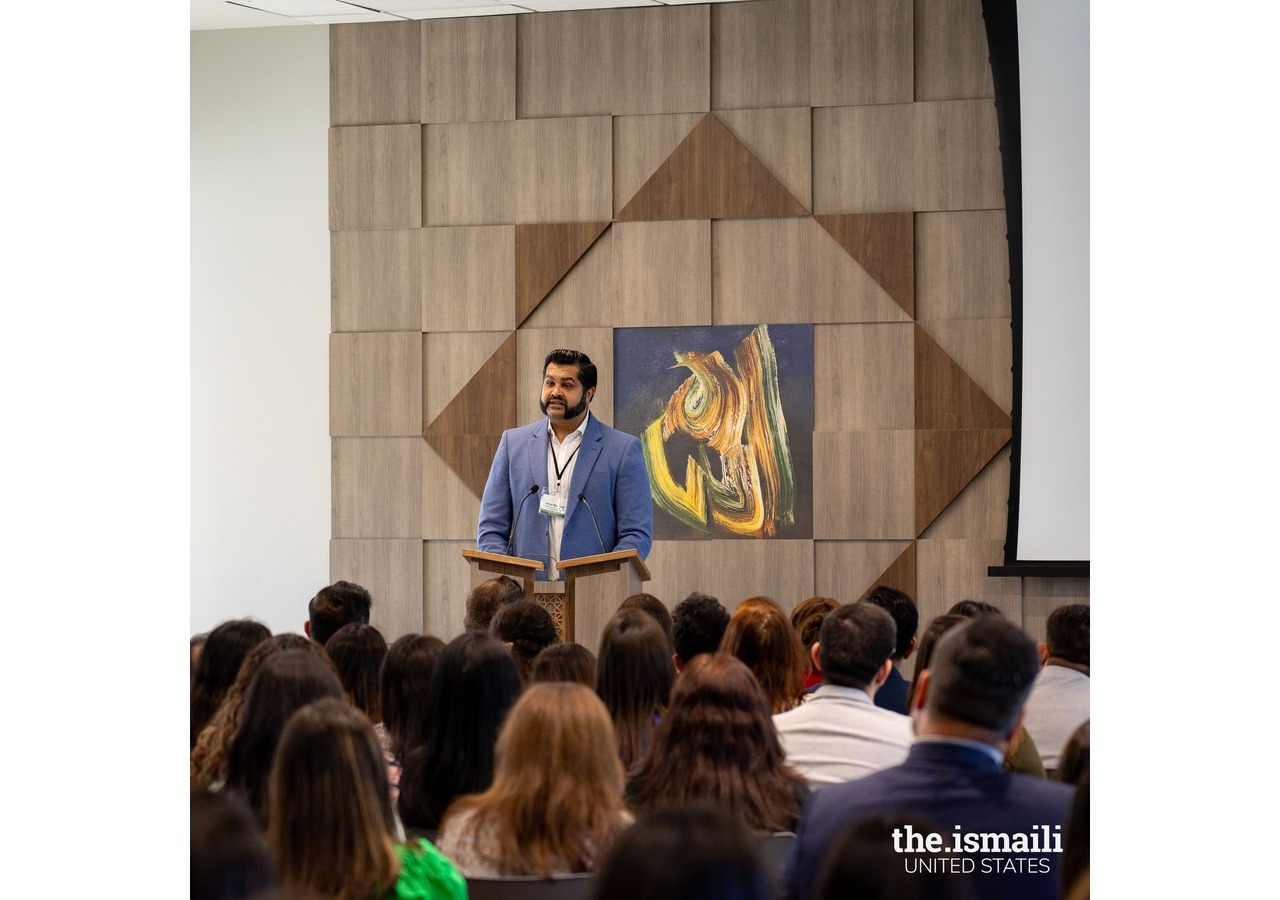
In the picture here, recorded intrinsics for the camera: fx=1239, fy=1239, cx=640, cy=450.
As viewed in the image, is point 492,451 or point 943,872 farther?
point 492,451

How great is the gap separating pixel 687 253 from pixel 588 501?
217 cm

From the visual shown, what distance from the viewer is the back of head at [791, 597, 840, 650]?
3.63 meters

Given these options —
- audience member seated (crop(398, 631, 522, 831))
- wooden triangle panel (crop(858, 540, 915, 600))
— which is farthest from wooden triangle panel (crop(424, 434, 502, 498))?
audience member seated (crop(398, 631, 522, 831))

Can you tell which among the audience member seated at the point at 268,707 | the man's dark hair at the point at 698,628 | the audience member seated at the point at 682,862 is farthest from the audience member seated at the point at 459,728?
the man's dark hair at the point at 698,628

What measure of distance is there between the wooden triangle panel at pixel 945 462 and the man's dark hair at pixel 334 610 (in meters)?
3.23

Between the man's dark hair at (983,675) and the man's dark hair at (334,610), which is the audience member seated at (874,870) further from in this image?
the man's dark hair at (334,610)

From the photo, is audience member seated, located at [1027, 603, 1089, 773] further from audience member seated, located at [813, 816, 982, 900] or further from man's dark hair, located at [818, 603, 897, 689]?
audience member seated, located at [813, 816, 982, 900]

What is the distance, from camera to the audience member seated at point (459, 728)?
222cm

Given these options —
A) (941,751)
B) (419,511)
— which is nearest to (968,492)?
(419,511)

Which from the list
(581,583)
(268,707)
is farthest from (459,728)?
(581,583)

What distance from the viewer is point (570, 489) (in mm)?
4543
